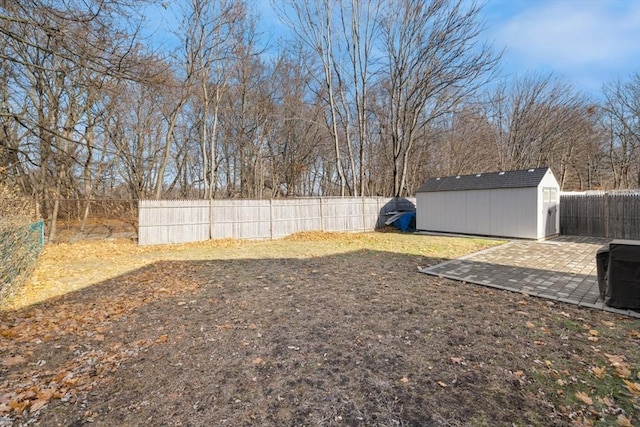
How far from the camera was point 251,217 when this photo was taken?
38.8ft

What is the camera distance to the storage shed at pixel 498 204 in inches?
403

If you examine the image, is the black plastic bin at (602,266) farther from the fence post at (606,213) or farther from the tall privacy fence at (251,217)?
the tall privacy fence at (251,217)

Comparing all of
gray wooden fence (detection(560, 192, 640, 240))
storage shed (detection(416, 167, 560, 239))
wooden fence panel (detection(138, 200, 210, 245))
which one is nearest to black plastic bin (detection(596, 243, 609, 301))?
storage shed (detection(416, 167, 560, 239))

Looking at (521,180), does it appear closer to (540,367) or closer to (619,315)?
(619,315)

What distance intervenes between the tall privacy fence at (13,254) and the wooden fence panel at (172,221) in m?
4.37

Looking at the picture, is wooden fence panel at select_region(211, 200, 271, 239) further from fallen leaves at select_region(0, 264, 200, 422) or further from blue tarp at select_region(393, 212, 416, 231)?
blue tarp at select_region(393, 212, 416, 231)

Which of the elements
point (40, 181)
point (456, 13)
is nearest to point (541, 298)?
point (456, 13)

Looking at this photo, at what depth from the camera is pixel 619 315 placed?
12.1 feet

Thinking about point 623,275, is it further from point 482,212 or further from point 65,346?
point 482,212

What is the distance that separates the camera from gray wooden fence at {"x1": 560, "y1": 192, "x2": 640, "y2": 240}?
10039mm

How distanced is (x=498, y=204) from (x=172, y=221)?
11.7 meters

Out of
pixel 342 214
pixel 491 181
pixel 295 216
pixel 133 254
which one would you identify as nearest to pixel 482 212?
pixel 491 181

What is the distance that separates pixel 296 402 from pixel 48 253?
9.66 meters

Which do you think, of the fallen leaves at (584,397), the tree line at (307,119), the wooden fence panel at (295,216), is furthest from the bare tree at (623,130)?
the fallen leaves at (584,397)
